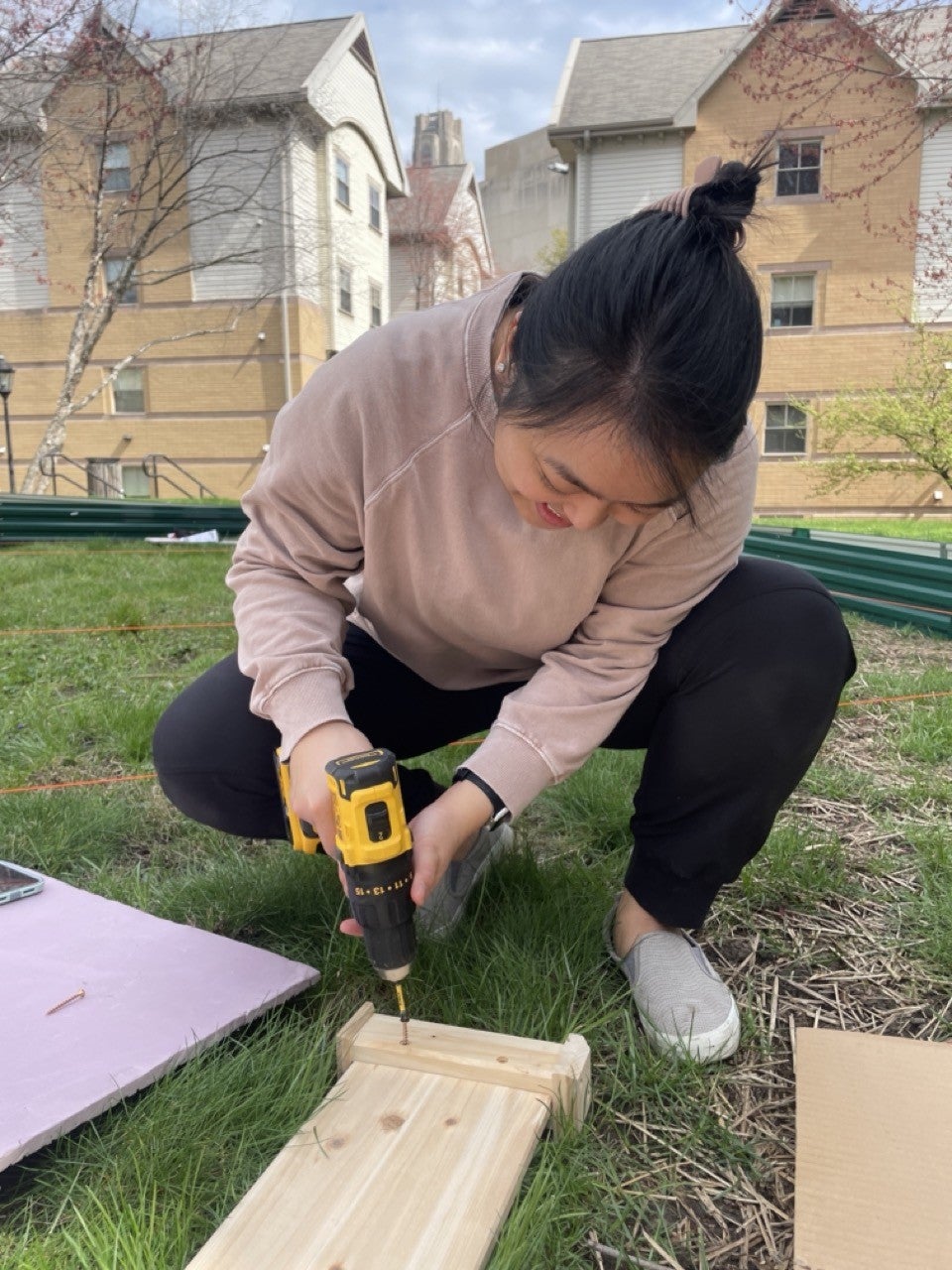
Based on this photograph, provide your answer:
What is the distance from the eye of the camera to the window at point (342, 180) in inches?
664

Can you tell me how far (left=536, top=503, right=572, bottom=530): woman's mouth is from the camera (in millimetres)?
1338

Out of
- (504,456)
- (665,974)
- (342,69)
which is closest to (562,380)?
(504,456)

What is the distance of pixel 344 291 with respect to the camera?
17906mm

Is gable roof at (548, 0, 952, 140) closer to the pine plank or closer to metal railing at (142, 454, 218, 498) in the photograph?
metal railing at (142, 454, 218, 498)

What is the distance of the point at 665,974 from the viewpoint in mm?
1578

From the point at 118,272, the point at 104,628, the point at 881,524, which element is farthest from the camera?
the point at 118,272

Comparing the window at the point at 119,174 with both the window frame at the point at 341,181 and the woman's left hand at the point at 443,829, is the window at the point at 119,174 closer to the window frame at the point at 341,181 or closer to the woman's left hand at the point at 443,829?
the window frame at the point at 341,181

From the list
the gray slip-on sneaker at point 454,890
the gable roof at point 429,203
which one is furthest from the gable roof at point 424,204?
the gray slip-on sneaker at point 454,890

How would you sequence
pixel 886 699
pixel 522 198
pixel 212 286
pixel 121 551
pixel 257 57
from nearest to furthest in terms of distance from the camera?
pixel 886 699
pixel 121 551
pixel 257 57
pixel 212 286
pixel 522 198

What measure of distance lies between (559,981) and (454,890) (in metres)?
0.32

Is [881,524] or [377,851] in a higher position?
[377,851]

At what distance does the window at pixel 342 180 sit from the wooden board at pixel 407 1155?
17949 millimetres

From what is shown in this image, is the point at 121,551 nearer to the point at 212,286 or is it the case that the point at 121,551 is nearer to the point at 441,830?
the point at 441,830

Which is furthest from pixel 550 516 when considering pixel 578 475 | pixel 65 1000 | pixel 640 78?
pixel 640 78
